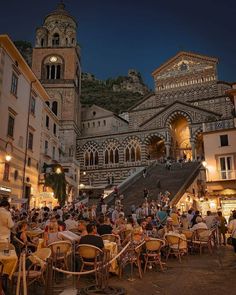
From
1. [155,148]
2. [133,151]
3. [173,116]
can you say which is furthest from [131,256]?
[155,148]

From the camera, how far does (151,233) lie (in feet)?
31.3

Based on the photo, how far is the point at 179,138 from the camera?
4612 cm

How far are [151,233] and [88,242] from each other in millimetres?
3367

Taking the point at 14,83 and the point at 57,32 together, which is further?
the point at 57,32

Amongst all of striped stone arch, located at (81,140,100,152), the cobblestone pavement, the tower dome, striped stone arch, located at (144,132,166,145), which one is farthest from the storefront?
the tower dome

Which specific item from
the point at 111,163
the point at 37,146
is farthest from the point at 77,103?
the point at 37,146

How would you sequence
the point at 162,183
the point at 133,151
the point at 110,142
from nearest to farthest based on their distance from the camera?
1. the point at 162,183
2. the point at 133,151
3. the point at 110,142

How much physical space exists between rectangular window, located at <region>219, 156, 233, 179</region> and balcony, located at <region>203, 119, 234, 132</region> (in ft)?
7.98

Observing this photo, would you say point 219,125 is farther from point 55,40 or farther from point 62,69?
point 55,40

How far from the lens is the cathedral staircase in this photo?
2275 cm

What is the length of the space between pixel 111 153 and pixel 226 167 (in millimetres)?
22253

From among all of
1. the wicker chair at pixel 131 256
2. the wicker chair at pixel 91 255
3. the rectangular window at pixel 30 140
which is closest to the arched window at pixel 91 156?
the rectangular window at pixel 30 140

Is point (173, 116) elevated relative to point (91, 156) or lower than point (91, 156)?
elevated

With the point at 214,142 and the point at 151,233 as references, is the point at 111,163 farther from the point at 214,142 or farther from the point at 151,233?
the point at 151,233
